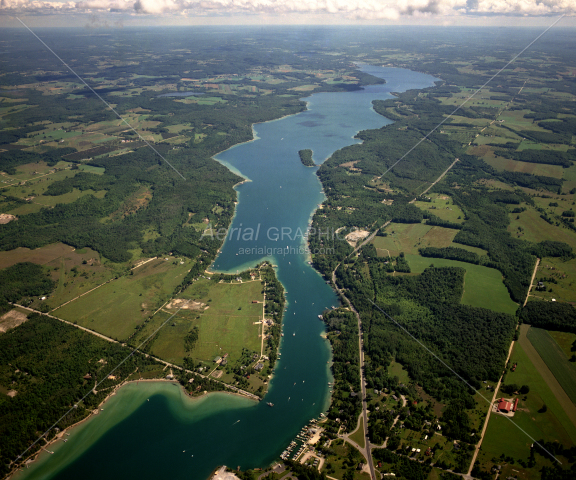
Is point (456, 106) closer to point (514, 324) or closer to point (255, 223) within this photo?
point (255, 223)

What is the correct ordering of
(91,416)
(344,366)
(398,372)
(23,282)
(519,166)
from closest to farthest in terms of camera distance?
(91,416), (398,372), (344,366), (23,282), (519,166)

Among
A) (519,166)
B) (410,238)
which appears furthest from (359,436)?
(519,166)

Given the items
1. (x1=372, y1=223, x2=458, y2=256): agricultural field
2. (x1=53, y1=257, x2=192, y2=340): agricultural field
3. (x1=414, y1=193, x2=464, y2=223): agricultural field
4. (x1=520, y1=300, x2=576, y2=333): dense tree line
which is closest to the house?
(x1=520, y1=300, x2=576, y2=333): dense tree line

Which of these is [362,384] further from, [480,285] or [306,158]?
[306,158]

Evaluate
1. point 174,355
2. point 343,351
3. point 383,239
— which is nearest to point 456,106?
point 383,239

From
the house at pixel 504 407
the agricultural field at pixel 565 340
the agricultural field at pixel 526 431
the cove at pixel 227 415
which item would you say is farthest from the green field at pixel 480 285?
the cove at pixel 227 415

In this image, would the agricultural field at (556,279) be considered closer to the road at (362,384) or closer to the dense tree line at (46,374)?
the road at (362,384)
